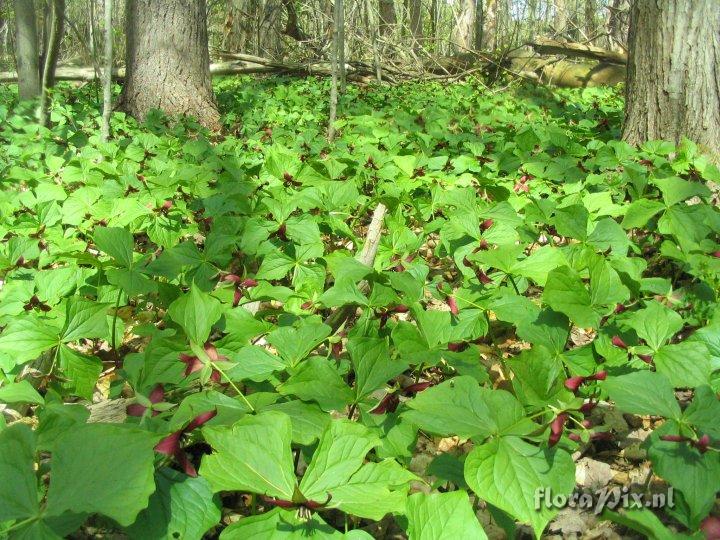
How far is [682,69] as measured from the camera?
11.6 feet

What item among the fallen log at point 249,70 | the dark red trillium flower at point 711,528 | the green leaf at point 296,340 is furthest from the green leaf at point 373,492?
the fallen log at point 249,70

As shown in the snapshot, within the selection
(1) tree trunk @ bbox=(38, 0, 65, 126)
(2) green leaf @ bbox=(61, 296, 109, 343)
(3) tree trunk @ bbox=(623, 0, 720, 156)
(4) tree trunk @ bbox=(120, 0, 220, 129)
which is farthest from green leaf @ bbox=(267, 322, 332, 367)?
(4) tree trunk @ bbox=(120, 0, 220, 129)

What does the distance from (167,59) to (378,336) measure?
5548 millimetres

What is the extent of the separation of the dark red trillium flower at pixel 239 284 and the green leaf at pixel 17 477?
3.72 ft

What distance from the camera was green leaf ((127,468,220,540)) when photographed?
978mm

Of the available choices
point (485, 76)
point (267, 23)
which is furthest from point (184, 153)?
point (267, 23)

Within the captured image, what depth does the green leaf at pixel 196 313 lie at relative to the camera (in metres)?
1.48

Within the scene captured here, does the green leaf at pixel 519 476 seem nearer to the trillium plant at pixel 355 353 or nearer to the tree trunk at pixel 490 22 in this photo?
the trillium plant at pixel 355 353

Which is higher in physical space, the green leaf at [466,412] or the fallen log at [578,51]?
the fallen log at [578,51]

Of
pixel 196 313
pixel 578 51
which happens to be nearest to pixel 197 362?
pixel 196 313

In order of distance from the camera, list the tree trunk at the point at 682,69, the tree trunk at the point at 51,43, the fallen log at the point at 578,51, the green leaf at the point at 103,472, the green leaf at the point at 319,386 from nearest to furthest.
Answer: the green leaf at the point at 103,472 < the green leaf at the point at 319,386 < the tree trunk at the point at 682,69 < the tree trunk at the point at 51,43 < the fallen log at the point at 578,51

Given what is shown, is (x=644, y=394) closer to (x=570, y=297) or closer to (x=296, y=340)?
(x=570, y=297)

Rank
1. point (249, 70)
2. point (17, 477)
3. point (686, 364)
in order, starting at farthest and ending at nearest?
point (249, 70) → point (686, 364) → point (17, 477)

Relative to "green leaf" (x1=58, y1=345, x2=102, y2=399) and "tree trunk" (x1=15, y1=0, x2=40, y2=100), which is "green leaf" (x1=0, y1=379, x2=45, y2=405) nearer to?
"green leaf" (x1=58, y1=345, x2=102, y2=399)
